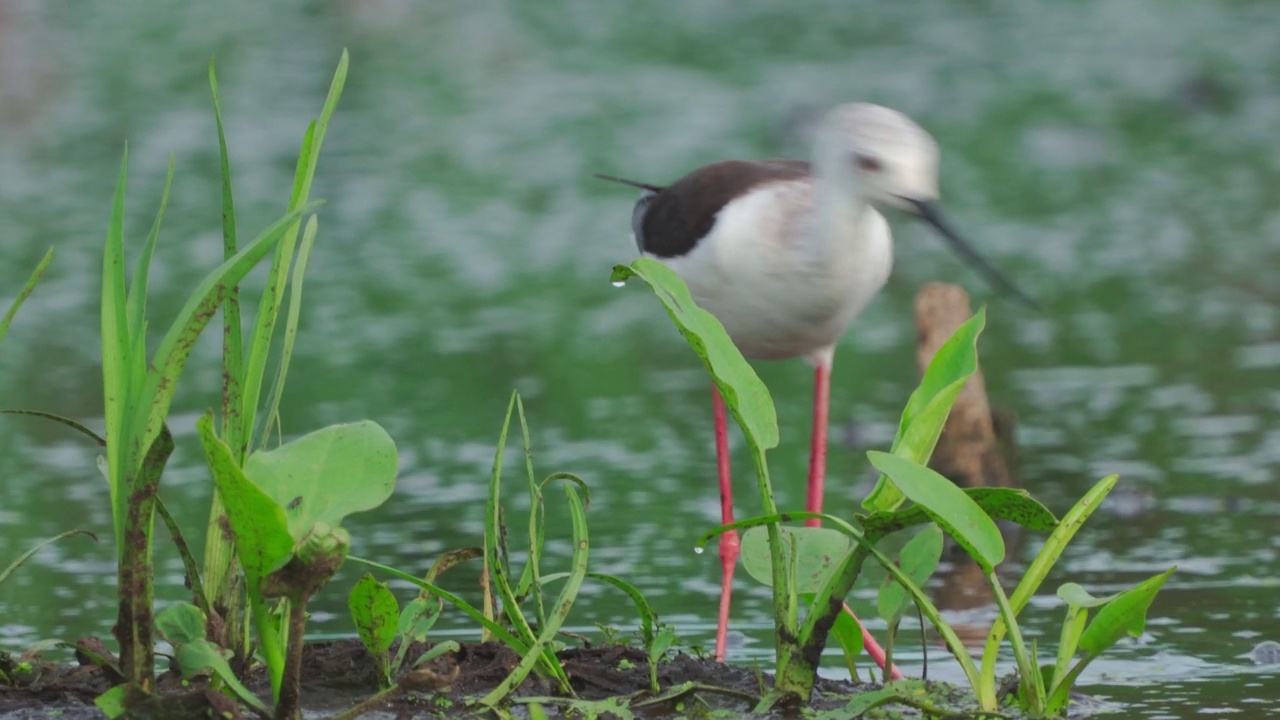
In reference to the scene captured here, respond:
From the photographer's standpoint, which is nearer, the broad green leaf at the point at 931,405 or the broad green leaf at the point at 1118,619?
the broad green leaf at the point at 1118,619

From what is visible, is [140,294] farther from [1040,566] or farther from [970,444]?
[970,444]

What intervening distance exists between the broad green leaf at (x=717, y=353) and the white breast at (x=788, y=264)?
1370 millimetres

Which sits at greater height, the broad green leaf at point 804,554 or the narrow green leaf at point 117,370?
the narrow green leaf at point 117,370

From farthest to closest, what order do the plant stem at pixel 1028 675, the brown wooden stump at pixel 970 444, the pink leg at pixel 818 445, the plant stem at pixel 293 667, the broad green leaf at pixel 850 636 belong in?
the brown wooden stump at pixel 970 444 → the pink leg at pixel 818 445 → the broad green leaf at pixel 850 636 → the plant stem at pixel 1028 675 → the plant stem at pixel 293 667

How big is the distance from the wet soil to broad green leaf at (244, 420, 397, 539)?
0.31m

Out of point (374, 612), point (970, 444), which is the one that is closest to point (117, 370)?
point (374, 612)

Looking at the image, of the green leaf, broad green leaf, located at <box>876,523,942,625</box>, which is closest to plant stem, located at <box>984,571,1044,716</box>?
broad green leaf, located at <box>876,523,942,625</box>

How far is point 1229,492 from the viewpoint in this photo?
6145 millimetres

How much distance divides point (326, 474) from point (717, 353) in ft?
2.38

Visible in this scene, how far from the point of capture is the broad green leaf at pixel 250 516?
9.13ft

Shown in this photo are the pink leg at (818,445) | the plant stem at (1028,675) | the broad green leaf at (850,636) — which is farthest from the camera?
the pink leg at (818,445)

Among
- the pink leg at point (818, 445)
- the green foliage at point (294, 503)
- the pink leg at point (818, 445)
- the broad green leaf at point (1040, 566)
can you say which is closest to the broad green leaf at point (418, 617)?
the green foliage at point (294, 503)

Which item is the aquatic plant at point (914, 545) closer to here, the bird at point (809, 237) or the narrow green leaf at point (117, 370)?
the narrow green leaf at point (117, 370)

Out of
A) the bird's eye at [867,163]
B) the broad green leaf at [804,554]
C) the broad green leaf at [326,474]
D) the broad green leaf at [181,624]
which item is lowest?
the broad green leaf at [181,624]
